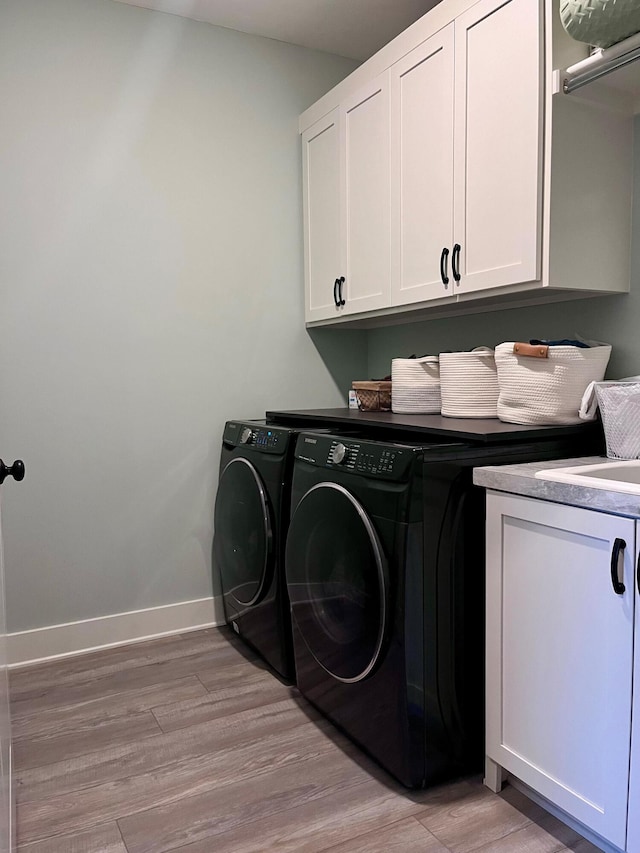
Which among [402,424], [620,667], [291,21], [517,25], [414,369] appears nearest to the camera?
[620,667]

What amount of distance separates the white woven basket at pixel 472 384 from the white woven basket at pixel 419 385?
137 mm

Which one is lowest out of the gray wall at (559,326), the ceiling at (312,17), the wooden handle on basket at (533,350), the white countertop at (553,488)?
the white countertop at (553,488)

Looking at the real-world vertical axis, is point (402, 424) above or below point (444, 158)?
below

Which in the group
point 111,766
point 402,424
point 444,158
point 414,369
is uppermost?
point 444,158

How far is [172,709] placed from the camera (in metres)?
2.20

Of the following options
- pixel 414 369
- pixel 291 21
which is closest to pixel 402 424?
pixel 414 369

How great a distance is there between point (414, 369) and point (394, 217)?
0.56 m

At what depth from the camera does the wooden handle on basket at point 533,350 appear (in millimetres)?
1822

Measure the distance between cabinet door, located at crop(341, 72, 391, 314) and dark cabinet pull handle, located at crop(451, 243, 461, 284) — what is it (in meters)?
0.36

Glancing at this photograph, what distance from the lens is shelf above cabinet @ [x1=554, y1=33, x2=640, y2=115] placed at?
1.62 metres

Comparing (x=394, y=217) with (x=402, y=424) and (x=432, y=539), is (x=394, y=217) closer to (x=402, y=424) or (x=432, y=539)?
(x=402, y=424)

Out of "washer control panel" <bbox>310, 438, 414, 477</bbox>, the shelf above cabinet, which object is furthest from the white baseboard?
the shelf above cabinet

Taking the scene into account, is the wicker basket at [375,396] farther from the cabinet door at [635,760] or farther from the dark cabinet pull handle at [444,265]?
the cabinet door at [635,760]

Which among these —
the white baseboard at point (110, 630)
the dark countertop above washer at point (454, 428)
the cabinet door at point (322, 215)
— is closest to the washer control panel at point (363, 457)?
the dark countertop above washer at point (454, 428)
